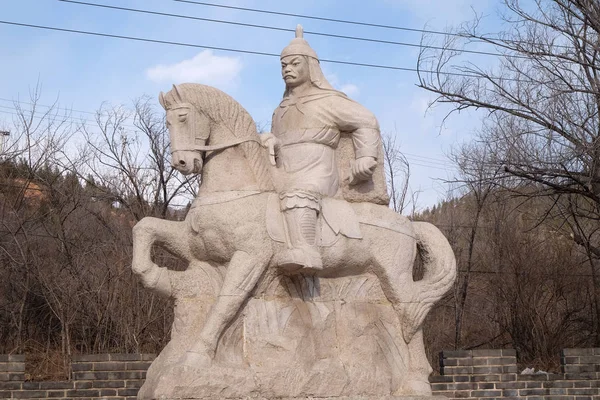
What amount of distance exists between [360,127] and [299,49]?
624 millimetres

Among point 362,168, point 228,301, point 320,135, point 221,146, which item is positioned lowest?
point 228,301

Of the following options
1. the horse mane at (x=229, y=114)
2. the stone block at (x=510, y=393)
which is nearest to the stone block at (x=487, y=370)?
the stone block at (x=510, y=393)

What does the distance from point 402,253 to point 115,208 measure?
1064 cm

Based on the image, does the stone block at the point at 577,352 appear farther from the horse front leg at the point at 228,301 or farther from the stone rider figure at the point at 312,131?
the horse front leg at the point at 228,301

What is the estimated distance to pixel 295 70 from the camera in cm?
566

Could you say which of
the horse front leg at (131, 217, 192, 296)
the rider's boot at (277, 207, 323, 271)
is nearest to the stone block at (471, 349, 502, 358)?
the rider's boot at (277, 207, 323, 271)

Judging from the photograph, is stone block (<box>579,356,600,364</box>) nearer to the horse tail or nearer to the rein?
the horse tail

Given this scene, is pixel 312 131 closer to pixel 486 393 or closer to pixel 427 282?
pixel 427 282

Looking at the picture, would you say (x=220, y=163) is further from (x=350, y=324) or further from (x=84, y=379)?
(x=84, y=379)

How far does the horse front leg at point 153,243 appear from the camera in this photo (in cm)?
521

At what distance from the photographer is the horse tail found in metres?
5.55

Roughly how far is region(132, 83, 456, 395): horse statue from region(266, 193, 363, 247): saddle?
2 cm

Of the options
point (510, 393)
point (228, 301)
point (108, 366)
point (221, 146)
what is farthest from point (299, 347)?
point (510, 393)

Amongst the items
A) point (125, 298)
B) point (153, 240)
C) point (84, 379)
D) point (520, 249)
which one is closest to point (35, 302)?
point (125, 298)
